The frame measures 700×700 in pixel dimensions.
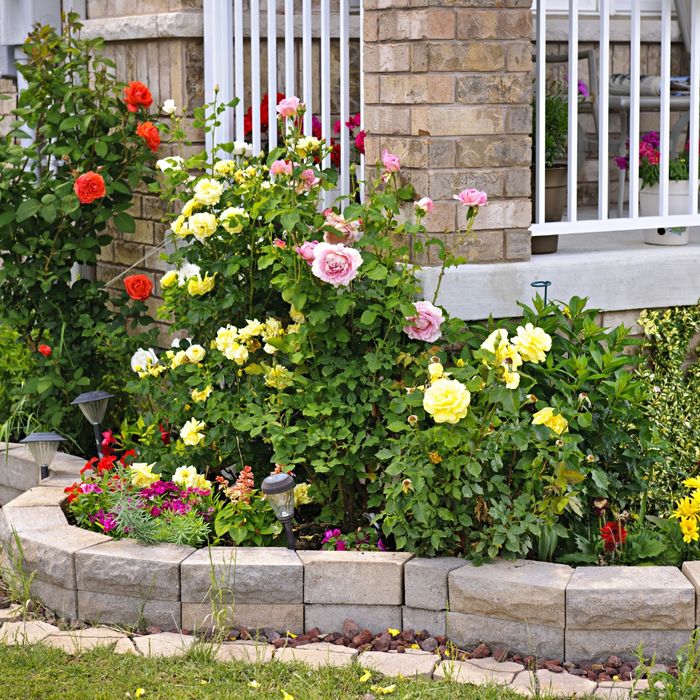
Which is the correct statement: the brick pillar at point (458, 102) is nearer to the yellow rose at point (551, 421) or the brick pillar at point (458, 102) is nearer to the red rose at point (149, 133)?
the yellow rose at point (551, 421)

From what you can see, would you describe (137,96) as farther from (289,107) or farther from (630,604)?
(630,604)

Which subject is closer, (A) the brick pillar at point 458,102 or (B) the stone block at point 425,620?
(B) the stone block at point 425,620

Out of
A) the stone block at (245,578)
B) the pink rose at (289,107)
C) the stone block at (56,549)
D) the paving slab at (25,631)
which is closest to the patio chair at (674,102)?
the pink rose at (289,107)

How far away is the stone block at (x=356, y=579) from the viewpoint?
3.70 m

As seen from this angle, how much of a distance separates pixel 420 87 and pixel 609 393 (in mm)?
1192

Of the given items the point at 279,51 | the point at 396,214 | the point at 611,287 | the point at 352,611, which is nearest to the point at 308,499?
the point at 352,611

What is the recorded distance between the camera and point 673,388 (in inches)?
171

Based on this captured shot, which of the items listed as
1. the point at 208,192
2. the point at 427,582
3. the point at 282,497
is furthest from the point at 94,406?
the point at 427,582

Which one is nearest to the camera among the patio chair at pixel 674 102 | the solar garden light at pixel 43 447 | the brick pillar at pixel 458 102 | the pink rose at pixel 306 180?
the brick pillar at pixel 458 102

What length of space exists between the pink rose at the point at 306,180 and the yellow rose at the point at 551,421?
44.9 inches

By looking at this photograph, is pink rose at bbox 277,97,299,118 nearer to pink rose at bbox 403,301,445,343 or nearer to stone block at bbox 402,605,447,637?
pink rose at bbox 403,301,445,343

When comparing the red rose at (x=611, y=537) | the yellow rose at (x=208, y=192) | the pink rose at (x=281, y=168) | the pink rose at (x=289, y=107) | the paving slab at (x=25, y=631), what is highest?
the pink rose at (x=289, y=107)

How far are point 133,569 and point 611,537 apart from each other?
4.95ft


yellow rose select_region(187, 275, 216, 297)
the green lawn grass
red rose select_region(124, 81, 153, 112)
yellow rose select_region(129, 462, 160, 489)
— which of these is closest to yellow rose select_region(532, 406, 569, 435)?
the green lawn grass
